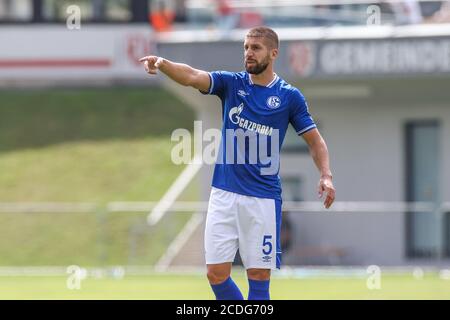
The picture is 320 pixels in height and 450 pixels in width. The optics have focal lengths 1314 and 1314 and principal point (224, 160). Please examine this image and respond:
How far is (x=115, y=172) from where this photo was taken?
31.9 m

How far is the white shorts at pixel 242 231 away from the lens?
10273 mm

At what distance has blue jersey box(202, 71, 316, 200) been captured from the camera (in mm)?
10273

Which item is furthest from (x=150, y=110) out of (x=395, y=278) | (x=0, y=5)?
(x=395, y=278)

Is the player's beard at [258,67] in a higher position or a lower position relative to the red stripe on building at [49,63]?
lower

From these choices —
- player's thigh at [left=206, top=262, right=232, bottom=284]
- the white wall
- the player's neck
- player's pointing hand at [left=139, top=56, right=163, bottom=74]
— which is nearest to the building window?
the white wall

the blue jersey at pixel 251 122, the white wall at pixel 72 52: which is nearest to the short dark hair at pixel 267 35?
the blue jersey at pixel 251 122

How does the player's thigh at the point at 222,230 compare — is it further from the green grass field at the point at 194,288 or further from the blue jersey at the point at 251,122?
the green grass field at the point at 194,288

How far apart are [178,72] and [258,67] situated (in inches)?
26.1

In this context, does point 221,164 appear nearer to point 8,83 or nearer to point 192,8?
point 192,8

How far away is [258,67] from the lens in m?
10.2

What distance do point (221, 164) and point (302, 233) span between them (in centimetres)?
1365

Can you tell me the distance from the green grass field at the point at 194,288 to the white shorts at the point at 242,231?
5790mm

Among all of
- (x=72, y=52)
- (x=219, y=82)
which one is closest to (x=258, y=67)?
(x=219, y=82)

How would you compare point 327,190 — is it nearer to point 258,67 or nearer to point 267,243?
point 267,243
